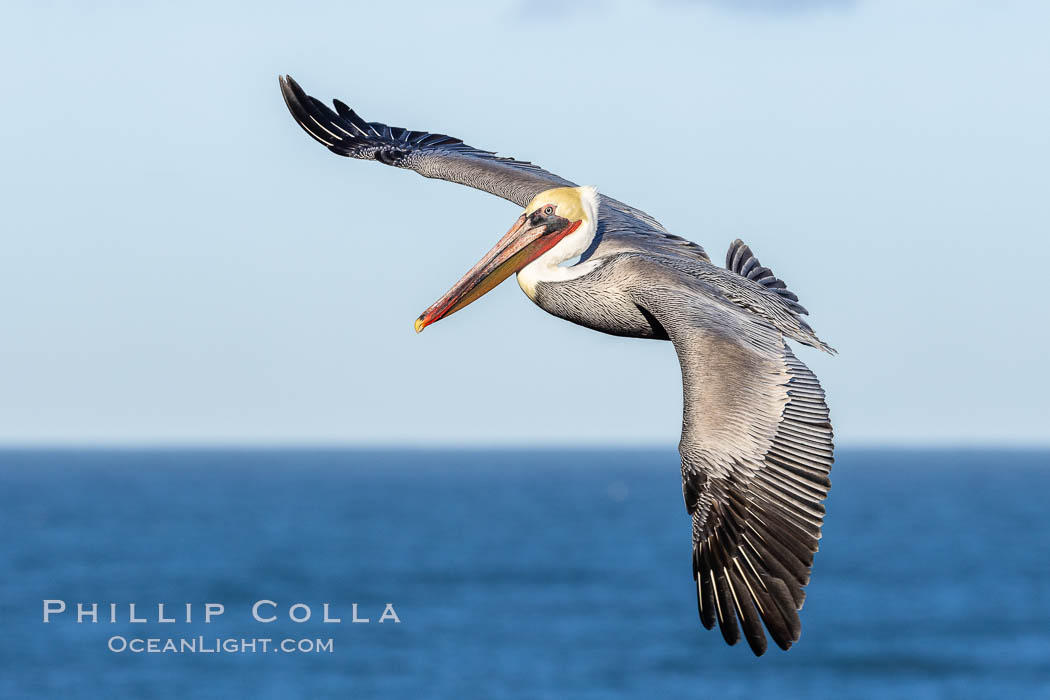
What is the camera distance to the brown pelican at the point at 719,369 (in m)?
7.64

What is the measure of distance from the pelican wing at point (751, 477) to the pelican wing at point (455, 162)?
223 centimetres

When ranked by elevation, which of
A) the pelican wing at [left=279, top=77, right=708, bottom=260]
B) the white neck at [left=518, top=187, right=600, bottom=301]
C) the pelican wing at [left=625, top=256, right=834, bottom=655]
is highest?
the pelican wing at [left=279, top=77, right=708, bottom=260]

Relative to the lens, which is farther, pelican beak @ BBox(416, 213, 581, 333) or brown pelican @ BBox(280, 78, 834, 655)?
pelican beak @ BBox(416, 213, 581, 333)

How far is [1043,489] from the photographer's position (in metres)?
169

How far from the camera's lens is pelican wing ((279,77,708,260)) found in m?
10.5

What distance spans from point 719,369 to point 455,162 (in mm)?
4960

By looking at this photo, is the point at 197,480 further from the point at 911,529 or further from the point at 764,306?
the point at 764,306

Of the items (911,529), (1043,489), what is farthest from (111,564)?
(1043,489)

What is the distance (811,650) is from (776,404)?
66806mm

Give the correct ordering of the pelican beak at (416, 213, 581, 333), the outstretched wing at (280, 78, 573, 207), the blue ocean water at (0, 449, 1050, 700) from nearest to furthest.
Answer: the pelican beak at (416, 213, 581, 333), the outstretched wing at (280, 78, 573, 207), the blue ocean water at (0, 449, 1050, 700)

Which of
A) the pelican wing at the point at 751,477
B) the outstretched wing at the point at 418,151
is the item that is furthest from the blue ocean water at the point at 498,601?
the pelican wing at the point at 751,477

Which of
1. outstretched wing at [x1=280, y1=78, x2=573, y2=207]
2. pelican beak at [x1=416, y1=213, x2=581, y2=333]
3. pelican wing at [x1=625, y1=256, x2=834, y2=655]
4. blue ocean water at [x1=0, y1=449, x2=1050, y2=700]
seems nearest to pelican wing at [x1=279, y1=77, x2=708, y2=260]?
outstretched wing at [x1=280, y1=78, x2=573, y2=207]

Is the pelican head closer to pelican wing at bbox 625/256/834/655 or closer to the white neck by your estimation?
the white neck

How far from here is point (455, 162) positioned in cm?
1239
